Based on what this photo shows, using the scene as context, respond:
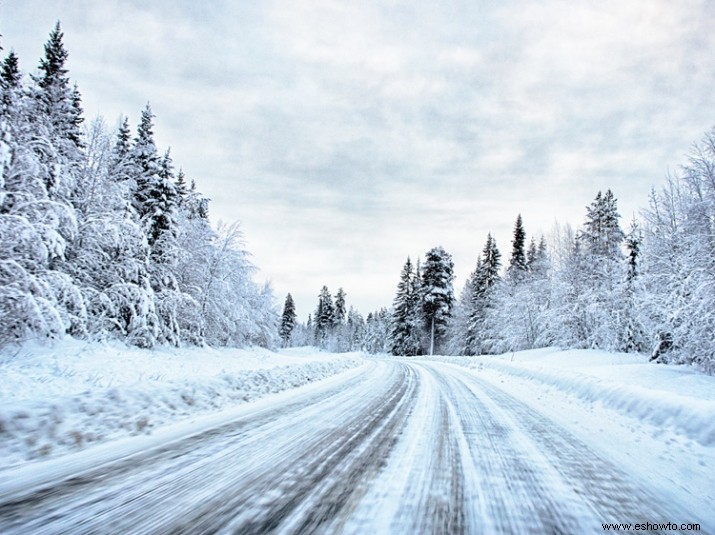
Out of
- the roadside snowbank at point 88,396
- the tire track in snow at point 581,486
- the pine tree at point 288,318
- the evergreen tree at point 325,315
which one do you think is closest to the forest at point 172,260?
the roadside snowbank at point 88,396

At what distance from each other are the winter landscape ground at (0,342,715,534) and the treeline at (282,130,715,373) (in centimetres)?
1010

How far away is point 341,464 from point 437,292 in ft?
136

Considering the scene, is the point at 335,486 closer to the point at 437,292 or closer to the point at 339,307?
the point at 437,292

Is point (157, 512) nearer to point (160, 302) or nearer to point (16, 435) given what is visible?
point (16, 435)

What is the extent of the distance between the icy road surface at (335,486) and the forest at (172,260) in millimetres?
10077

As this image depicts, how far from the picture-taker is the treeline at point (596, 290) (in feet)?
43.9

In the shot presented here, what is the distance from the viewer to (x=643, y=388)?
754 cm

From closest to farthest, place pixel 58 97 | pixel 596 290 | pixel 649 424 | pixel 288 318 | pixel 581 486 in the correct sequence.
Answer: pixel 581 486 < pixel 649 424 < pixel 58 97 < pixel 596 290 < pixel 288 318

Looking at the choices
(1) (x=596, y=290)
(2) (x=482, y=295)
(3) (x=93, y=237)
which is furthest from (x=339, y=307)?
(3) (x=93, y=237)

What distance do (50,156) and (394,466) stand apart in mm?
16943

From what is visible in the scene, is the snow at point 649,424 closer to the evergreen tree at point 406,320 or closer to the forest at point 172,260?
the forest at point 172,260

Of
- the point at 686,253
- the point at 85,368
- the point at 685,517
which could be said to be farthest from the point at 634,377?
the point at 85,368

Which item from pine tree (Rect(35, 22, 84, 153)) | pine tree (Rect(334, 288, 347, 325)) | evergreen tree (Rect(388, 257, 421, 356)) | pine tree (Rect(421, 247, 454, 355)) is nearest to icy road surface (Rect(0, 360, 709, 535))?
pine tree (Rect(35, 22, 84, 153))

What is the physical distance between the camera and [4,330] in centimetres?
988
